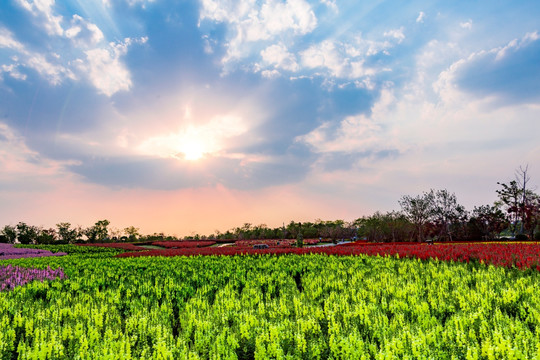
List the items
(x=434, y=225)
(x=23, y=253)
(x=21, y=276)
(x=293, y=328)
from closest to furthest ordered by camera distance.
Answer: (x=293, y=328)
(x=21, y=276)
(x=23, y=253)
(x=434, y=225)

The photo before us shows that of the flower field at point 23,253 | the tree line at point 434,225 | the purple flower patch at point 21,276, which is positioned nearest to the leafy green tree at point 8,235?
the tree line at point 434,225

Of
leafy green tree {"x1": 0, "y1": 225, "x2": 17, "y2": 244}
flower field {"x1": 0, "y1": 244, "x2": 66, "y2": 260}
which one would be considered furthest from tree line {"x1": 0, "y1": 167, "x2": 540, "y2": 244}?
flower field {"x1": 0, "y1": 244, "x2": 66, "y2": 260}

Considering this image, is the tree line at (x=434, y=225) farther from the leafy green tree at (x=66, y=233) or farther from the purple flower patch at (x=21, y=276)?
the purple flower patch at (x=21, y=276)

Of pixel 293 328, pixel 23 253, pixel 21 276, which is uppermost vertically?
pixel 293 328

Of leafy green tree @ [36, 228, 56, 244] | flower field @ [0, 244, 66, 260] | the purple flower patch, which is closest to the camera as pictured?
the purple flower patch

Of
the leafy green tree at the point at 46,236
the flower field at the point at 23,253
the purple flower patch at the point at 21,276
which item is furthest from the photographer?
the leafy green tree at the point at 46,236

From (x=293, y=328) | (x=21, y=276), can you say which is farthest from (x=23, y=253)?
(x=293, y=328)

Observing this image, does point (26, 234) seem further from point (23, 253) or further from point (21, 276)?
point (21, 276)

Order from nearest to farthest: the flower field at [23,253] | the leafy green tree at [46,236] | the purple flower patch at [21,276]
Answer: the purple flower patch at [21,276]
the flower field at [23,253]
the leafy green tree at [46,236]

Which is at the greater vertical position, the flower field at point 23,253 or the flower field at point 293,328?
the flower field at point 293,328

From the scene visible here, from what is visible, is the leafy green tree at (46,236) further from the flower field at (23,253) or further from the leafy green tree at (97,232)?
the flower field at (23,253)

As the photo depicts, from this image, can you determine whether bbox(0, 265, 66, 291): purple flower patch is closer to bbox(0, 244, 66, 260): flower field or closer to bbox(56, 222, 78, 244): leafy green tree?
bbox(0, 244, 66, 260): flower field

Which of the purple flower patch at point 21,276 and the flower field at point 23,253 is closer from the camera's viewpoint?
the purple flower patch at point 21,276

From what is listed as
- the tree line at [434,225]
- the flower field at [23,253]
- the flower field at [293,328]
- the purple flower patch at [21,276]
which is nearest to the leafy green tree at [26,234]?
the tree line at [434,225]
